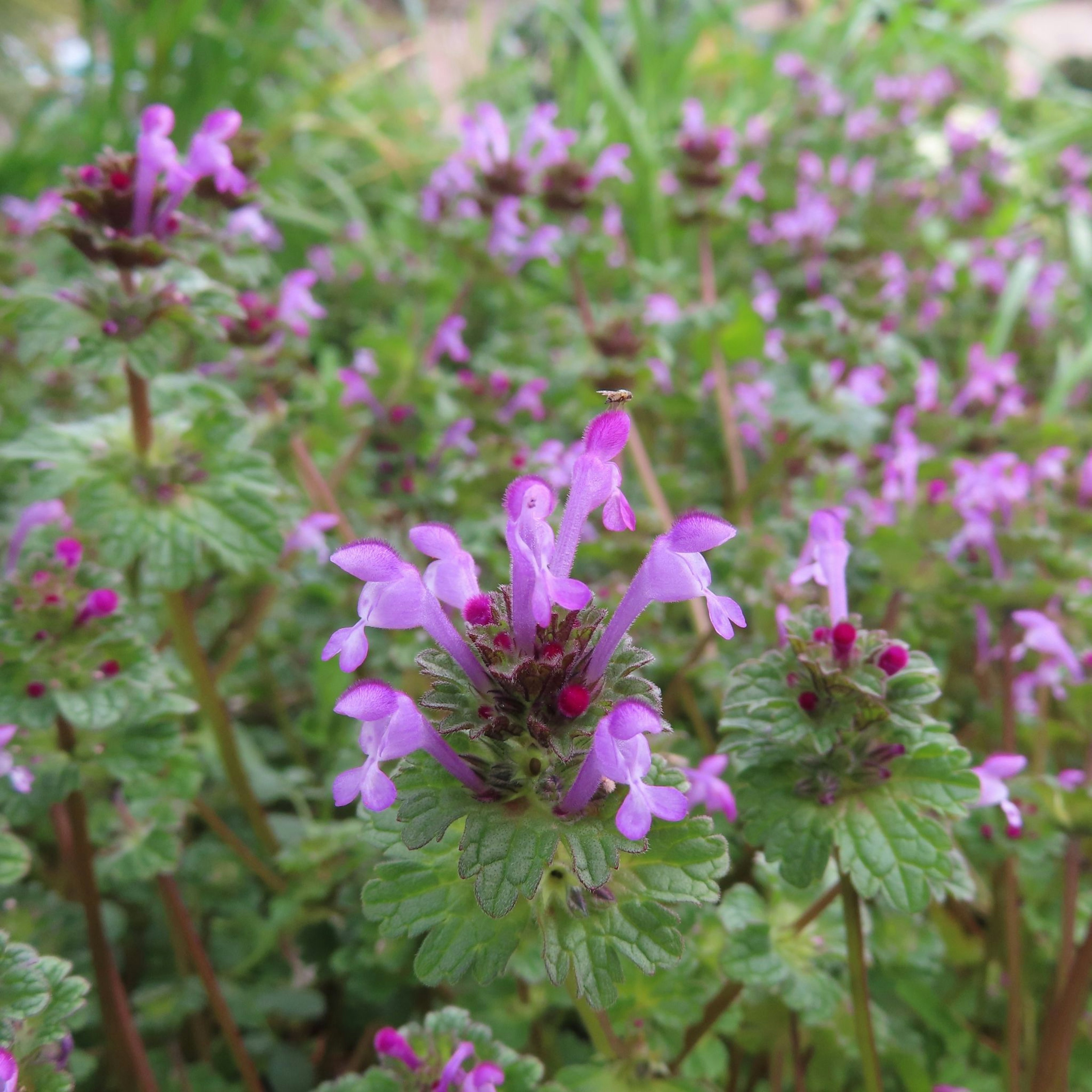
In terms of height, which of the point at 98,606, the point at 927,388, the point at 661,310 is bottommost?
the point at 98,606

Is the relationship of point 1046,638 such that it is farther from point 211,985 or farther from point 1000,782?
point 211,985

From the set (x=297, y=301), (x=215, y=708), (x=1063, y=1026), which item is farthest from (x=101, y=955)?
(x=297, y=301)

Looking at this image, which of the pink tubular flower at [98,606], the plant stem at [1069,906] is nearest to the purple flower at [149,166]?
the pink tubular flower at [98,606]

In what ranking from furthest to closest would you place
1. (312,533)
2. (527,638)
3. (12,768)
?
(312,533) → (12,768) → (527,638)

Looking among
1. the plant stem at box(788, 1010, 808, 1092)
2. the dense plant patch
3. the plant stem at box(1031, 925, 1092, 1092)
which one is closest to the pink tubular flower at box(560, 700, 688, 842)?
the dense plant patch

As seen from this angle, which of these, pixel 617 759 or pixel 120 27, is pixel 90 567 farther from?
pixel 120 27

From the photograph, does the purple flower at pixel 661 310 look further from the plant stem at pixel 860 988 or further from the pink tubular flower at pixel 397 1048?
the pink tubular flower at pixel 397 1048

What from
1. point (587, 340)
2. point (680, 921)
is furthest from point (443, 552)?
point (587, 340)

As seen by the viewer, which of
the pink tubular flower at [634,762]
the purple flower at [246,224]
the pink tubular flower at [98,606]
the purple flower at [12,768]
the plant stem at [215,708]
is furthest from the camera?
the purple flower at [246,224]
